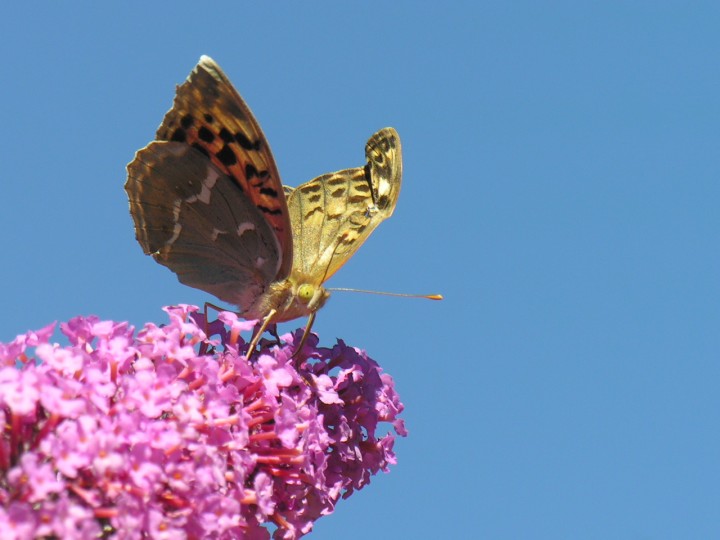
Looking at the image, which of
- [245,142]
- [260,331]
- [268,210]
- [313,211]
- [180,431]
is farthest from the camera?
[313,211]

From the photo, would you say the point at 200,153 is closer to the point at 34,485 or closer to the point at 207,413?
the point at 207,413

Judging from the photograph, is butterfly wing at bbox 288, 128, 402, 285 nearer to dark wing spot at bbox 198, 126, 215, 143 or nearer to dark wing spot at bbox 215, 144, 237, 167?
dark wing spot at bbox 215, 144, 237, 167

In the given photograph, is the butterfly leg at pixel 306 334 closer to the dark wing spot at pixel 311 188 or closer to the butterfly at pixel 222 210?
the butterfly at pixel 222 210

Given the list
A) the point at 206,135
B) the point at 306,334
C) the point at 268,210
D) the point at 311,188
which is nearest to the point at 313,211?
the point at 311,188

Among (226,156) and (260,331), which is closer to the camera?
(260,331)

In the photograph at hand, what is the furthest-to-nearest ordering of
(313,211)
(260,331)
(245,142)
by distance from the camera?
1. (313,211)
2. (245,142)
3. (260,331)

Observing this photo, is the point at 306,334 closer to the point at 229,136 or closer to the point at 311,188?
the point at 229,136

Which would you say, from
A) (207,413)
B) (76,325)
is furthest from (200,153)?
(207,413)
